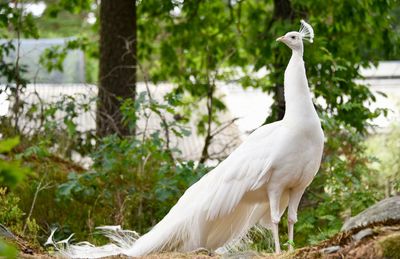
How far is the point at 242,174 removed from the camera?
6094mm

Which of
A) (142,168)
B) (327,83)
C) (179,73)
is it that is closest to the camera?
(142,168)

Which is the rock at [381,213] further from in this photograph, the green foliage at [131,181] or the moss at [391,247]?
the green foliage at [131,181]

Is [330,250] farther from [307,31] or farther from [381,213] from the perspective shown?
[307,31]

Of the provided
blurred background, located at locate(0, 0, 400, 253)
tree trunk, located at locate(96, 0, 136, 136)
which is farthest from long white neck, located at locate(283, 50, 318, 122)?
tree trunk, located at locate(96, 0, 136, 136)

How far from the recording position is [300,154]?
5855mm

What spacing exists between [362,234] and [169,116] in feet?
30.2

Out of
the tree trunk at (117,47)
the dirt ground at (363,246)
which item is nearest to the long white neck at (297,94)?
the dirt ground at (363,246)

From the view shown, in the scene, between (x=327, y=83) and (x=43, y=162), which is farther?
(x=327, y=83)

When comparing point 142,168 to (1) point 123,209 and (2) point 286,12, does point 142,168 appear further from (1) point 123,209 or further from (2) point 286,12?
(2) point 286,12

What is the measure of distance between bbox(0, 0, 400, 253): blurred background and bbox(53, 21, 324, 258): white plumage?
2.41 feet

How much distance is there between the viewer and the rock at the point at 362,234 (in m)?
4.75

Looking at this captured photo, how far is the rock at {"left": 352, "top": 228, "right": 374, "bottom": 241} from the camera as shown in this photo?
475cm

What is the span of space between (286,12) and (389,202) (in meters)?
5.59

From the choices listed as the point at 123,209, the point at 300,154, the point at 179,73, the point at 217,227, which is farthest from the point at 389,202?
the point at 179,73
